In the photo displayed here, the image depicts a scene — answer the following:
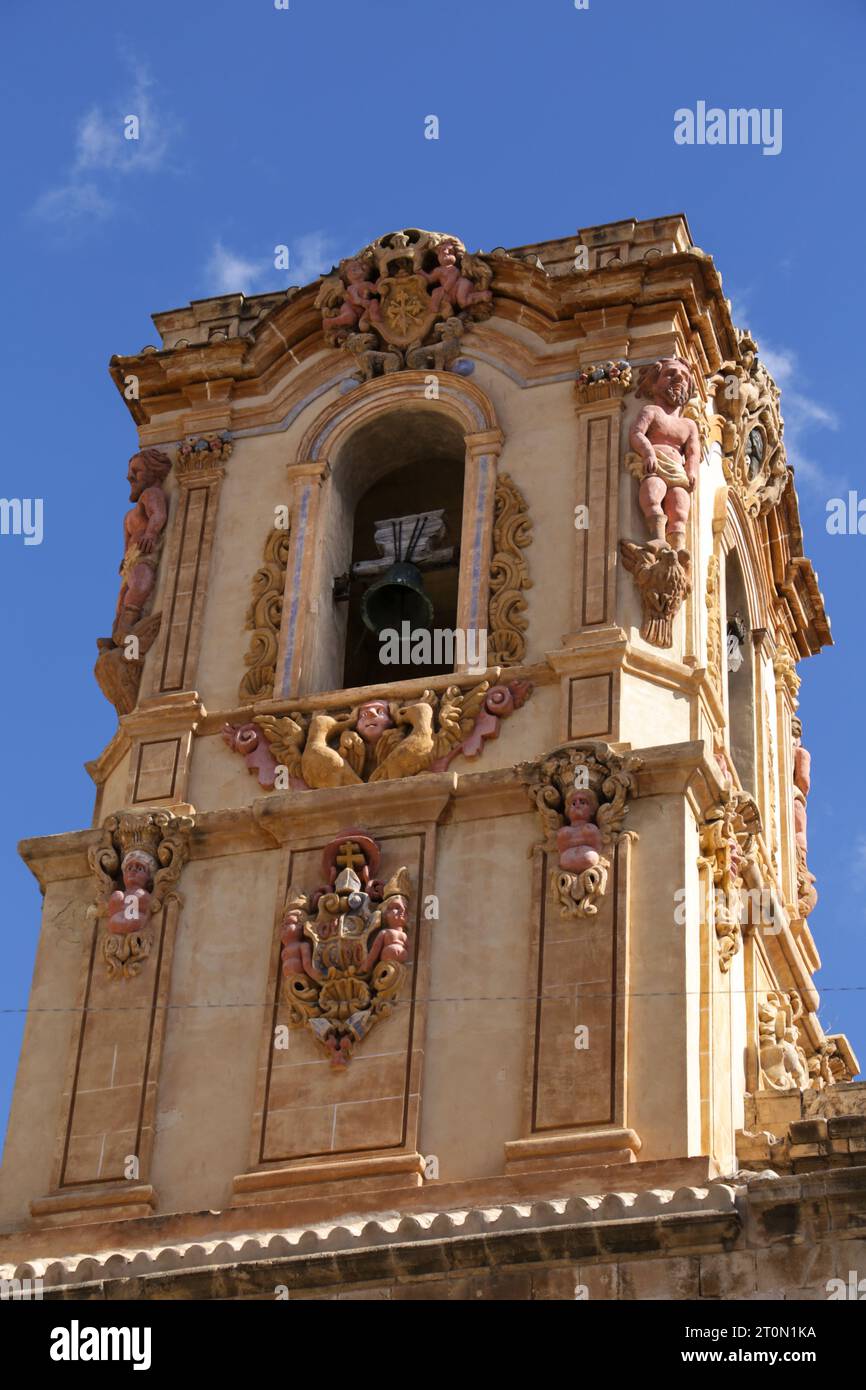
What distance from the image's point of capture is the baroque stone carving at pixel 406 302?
33.1 meters

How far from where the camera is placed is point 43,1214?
2822 cm

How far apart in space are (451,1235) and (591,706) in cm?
548

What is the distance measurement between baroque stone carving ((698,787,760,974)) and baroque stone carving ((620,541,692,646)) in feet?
4.79

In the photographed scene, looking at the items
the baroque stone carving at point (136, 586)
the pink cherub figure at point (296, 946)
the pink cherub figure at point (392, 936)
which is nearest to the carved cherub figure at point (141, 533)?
the baroque stone carving at point (136, 586)

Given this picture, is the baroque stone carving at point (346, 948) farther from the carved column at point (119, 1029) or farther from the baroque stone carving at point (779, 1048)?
A: the baroque stone carving at point (779, 1048)

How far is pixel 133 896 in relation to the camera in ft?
97.2

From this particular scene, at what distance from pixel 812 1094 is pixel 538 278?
7958mm

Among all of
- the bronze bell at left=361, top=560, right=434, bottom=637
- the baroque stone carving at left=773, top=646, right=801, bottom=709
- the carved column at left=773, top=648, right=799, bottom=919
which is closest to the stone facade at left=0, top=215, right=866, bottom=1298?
the carved column at left=773, top=648, right=799, bottom=919

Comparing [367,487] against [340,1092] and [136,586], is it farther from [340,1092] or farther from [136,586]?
[340,1092]

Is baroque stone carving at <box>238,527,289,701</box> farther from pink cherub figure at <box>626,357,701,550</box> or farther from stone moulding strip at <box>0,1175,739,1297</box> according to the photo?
stone moulding strip at <box>0,1175,739,1297</box>

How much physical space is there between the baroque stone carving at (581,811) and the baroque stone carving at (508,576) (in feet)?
5.46

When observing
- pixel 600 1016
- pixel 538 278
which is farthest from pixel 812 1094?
pixel 538 278

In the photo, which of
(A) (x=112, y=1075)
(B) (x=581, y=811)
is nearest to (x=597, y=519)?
(B) (x=581, y=811)
